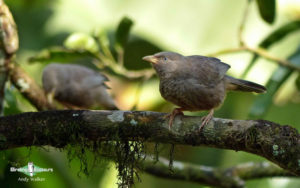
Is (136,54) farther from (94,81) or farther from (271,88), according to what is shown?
(271,88)

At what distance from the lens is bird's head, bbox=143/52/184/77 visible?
157 inches

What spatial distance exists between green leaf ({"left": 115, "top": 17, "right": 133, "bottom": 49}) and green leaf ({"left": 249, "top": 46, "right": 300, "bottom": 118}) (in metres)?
1.50

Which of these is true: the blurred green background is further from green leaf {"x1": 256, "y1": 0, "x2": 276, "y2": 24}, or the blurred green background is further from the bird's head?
the bird's head

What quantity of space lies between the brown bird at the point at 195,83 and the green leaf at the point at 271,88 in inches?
16.1

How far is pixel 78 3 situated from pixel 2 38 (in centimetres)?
515

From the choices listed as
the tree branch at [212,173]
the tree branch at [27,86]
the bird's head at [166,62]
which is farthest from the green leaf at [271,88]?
the tree branch at [27,86]

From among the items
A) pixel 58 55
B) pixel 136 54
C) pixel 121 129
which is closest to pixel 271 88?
pixel 121 129

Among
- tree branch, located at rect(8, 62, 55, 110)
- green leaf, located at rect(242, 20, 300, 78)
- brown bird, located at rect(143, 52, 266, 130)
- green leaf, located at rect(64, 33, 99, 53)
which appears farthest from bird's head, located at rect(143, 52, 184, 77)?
tree branch, located at rect(8, 62, 55, 110)

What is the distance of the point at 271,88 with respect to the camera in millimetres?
4648

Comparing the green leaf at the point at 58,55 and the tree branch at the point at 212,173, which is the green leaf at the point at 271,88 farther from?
the green leaf at the point at 58,55

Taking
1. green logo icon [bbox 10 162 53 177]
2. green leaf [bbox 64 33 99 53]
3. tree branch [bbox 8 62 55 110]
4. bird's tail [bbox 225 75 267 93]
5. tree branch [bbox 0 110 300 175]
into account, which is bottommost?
green logo icon [bbox 10 162 53 177]

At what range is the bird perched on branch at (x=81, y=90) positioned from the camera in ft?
19.4

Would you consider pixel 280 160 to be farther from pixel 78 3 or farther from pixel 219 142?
pixel 78 3

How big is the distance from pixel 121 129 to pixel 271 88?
2.02 m
